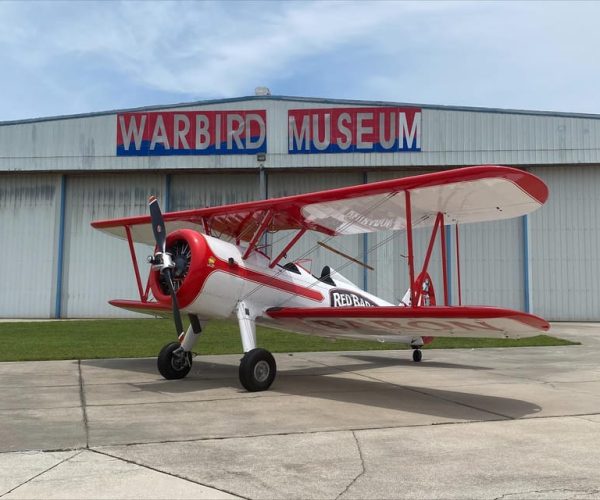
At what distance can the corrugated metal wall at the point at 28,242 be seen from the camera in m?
26.5

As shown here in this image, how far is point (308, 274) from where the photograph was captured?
1072cm

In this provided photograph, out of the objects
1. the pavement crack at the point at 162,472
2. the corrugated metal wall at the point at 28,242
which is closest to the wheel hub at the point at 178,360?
the pavement crack at the point at 162,472

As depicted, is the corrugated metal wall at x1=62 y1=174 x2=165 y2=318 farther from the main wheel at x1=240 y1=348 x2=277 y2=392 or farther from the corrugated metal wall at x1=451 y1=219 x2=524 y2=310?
the main wheel at x1=240 y1=348 x2=277 y2=392

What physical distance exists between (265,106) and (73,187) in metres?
9.77

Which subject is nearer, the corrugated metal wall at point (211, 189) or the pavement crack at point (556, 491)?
the pavement crack at point (556, 491)

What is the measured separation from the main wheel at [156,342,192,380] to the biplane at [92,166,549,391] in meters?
0.02

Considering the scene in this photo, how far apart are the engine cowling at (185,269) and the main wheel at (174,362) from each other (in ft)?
4.01

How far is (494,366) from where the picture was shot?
12.0 metres

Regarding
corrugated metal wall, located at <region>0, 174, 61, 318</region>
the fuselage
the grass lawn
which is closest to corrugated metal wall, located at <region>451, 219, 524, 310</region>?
the grass lawn

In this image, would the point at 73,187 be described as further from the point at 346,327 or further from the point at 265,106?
the point at 346,327

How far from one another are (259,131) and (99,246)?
903 cm

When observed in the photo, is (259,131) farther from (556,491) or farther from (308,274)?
(556,491)

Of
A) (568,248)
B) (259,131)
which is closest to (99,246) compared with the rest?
(259,131)

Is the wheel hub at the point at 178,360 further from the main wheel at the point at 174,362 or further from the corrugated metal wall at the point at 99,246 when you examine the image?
the corrugated metal wall at the point at 99,246
